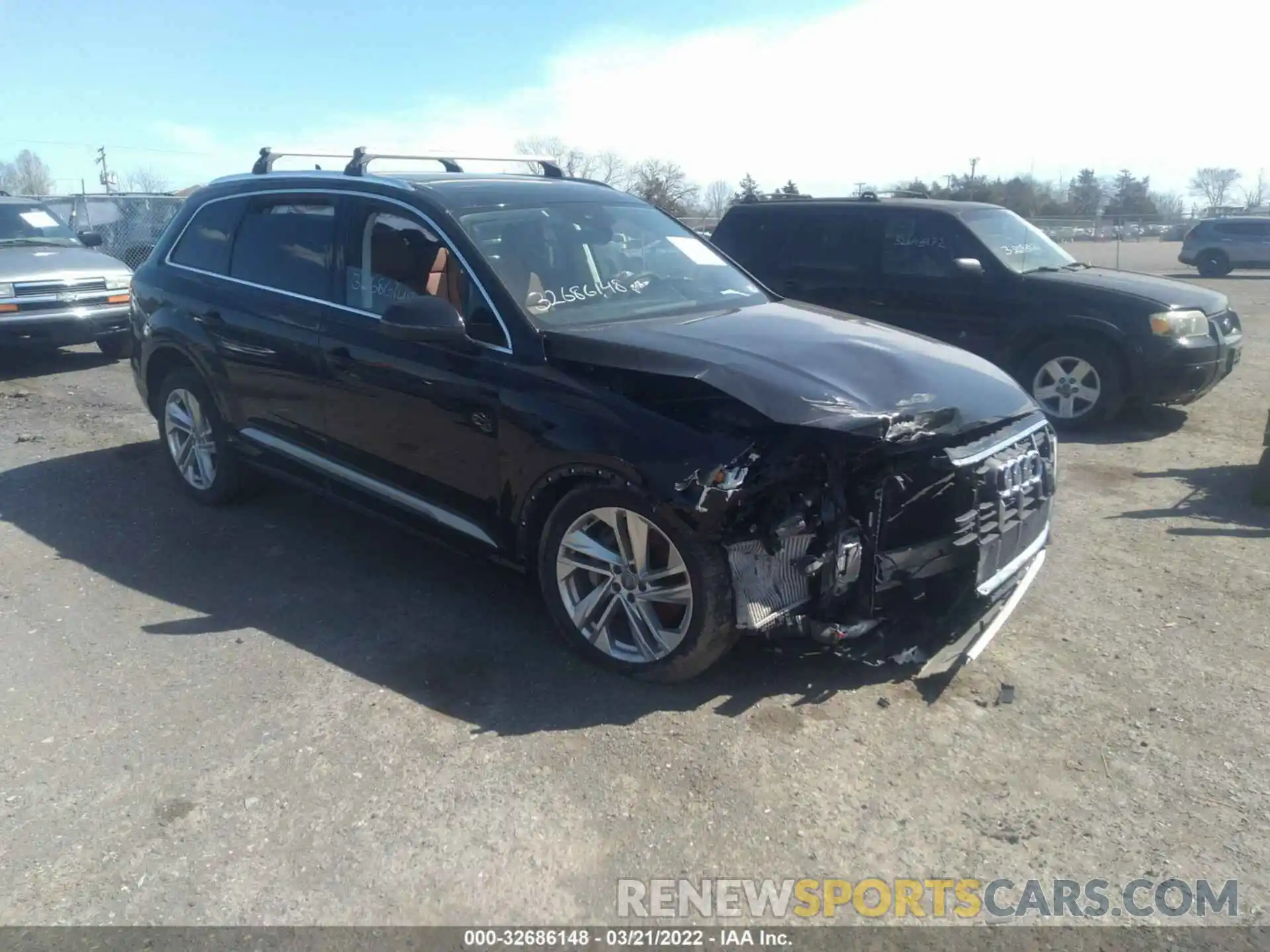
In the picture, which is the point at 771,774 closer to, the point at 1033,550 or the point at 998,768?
the point at 998,768

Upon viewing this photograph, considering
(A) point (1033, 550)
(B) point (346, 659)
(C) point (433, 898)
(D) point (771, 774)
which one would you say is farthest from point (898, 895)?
(B) point (346, 659)

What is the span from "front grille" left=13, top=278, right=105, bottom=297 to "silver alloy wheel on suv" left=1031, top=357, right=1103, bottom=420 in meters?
9.67

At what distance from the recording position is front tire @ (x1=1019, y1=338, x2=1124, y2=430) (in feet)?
27.2

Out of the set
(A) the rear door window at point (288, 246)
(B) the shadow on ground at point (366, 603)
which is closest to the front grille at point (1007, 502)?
(B) the shadow on ground at point (366, 603)

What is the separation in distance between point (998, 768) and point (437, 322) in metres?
2.73

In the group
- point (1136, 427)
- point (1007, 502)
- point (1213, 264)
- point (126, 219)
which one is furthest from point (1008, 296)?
point (1213, 264)

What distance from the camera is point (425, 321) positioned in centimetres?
→ 422

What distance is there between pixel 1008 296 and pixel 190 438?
21.0 ft

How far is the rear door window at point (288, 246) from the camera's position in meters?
5.13

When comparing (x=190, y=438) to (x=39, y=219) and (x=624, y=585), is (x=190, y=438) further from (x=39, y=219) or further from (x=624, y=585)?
(x=39, y=219)

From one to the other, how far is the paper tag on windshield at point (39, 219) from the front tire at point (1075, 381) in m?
11.1

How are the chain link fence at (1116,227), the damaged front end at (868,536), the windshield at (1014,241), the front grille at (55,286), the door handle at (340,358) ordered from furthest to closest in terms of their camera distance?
the chain link fence at (1116,227), the front grille at (55,286), the windshield at (1014,241), the door handle at (340,358), the damaged front end at (868,536)

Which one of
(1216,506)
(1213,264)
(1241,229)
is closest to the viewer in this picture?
(1216,506)

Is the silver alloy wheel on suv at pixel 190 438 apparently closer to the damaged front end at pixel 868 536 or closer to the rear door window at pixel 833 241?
the damaged front end at pixel 868 536
